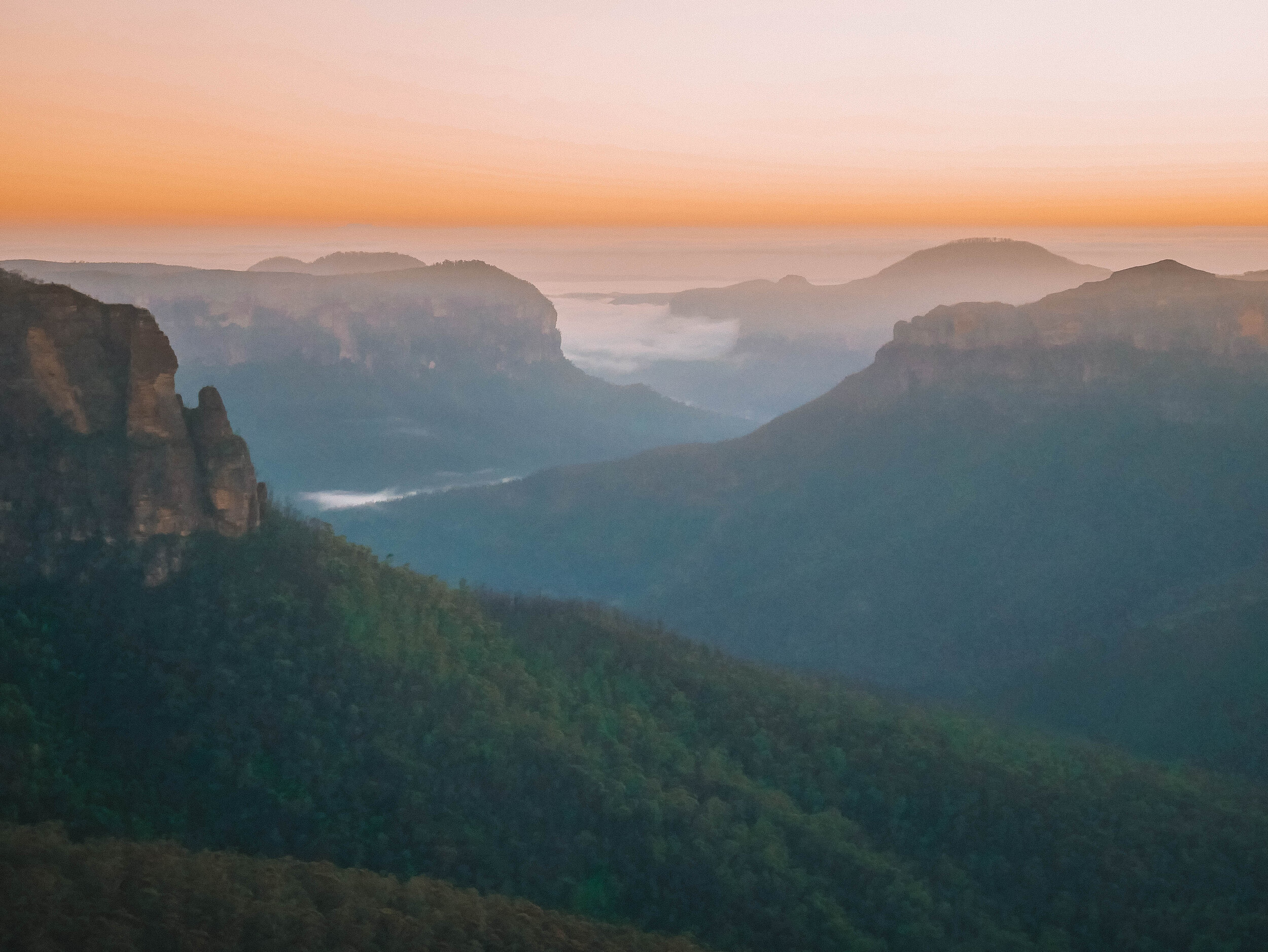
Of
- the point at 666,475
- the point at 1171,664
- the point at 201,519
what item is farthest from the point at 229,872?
the point at 666,475

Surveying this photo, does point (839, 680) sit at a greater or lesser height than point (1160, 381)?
lesser

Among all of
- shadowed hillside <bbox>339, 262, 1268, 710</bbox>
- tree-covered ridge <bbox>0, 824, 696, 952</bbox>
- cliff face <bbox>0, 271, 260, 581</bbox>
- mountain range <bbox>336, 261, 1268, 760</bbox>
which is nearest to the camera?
tree-covered ridge <bbox>0, 824, 696, 952</bbox>

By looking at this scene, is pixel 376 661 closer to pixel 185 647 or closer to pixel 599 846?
pixel 185 647

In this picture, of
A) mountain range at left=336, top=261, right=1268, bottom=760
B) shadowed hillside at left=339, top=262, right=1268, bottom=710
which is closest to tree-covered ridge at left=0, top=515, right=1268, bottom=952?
mountain range at left=336, top=261, right=1268, bottom=760

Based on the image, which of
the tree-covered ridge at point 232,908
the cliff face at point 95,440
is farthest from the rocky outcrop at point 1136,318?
the tree-covered ridge at point 232,908

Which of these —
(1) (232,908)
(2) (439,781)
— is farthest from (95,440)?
(1) (232,908)

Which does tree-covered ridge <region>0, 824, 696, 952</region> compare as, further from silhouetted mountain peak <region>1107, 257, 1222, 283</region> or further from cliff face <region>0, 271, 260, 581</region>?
silhouetted mountain peak <region>1107, 257, 1222, 283</region>
